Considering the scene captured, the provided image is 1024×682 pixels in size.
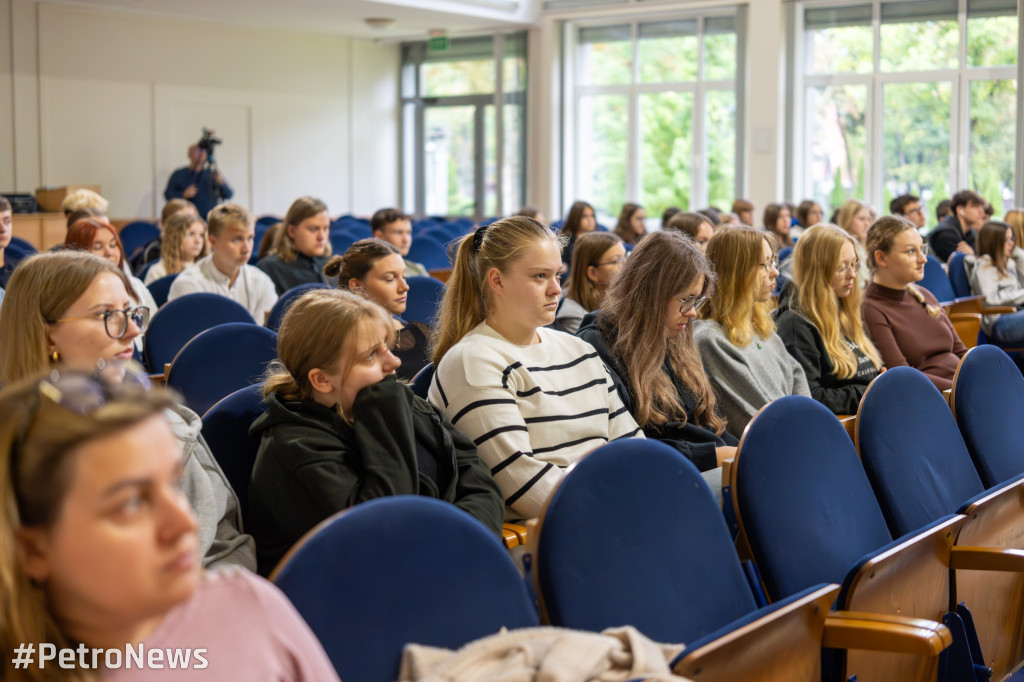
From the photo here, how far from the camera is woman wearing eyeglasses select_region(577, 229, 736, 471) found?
9.97 feet

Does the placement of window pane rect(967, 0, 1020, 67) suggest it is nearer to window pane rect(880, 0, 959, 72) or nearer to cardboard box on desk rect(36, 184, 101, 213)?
window pane rect(880, 0, 959, 72)

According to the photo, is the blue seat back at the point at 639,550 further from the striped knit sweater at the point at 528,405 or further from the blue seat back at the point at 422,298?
the blue seat back at the point at 422,298

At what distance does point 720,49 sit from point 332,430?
12.2m

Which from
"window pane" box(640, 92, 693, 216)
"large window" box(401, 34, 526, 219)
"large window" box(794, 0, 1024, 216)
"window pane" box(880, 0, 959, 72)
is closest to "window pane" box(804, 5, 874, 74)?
"large window" box(794, 0, 1024, 216)

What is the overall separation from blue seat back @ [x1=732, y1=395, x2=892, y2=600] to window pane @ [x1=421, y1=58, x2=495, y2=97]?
13.2 meters

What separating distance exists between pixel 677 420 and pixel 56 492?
2.28m

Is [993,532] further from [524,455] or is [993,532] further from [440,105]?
[440,105]

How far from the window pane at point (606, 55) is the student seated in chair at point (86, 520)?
537 inches

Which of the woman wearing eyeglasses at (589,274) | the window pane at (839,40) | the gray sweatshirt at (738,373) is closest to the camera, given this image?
the gray sweatshirt at (738,373)

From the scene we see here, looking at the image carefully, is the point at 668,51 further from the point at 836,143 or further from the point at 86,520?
the point at 86,520

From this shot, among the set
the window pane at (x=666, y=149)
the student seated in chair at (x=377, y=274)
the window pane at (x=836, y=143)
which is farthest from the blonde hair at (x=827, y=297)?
the window pane at (x=666, y=149)

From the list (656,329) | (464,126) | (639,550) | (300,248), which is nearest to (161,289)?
(300,248)

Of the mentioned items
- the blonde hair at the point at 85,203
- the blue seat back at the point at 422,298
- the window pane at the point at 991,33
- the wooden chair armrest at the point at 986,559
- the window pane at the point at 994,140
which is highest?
the window pane at the point at 991,33

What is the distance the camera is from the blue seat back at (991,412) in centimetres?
291
